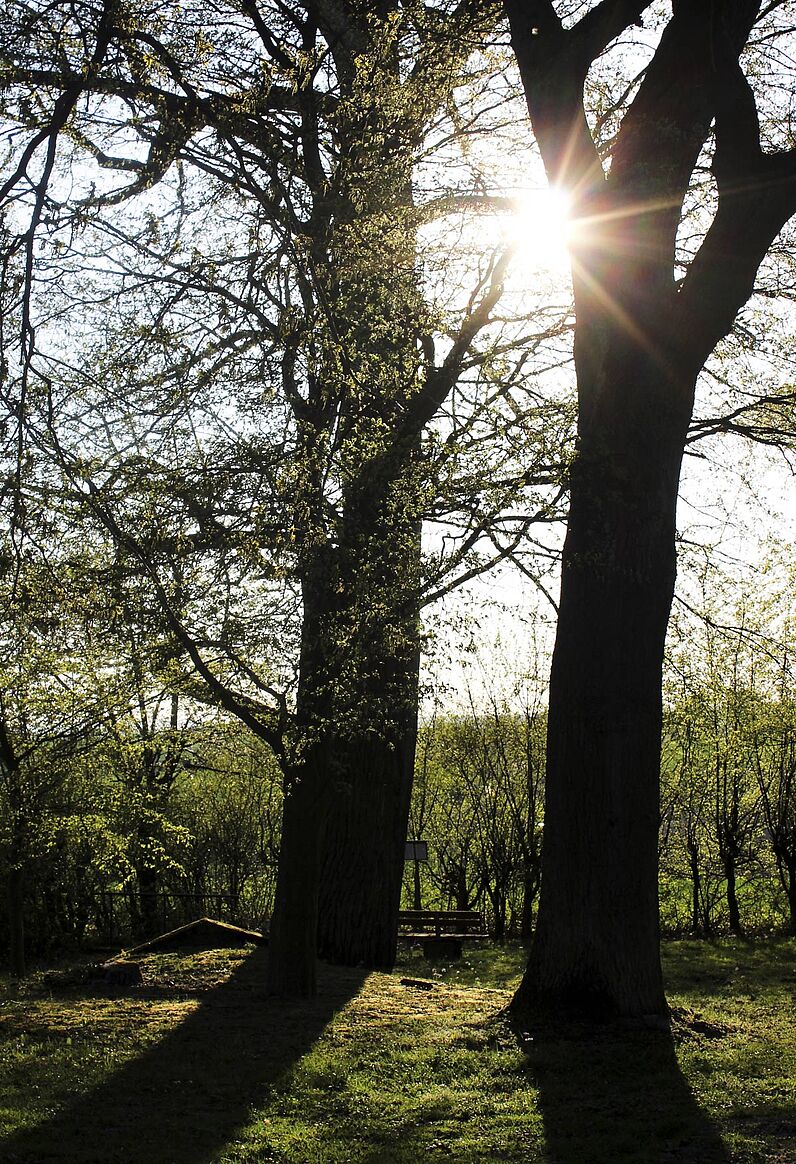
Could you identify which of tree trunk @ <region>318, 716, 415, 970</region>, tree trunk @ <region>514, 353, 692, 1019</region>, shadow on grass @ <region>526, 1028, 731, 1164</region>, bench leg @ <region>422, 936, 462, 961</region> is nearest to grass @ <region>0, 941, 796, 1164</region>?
shadow on grass @ <region>526, 1028, 731, 1164</region>

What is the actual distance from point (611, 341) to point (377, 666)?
8.94ft

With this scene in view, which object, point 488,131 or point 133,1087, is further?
point 488,131

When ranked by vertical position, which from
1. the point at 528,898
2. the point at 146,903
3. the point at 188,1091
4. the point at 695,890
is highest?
the point at 695,890

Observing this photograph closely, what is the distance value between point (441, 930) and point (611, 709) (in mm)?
8221

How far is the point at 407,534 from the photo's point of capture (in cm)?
669

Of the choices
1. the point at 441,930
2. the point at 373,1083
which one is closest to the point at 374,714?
the point at 373,1083

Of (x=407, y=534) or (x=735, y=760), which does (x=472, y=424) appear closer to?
(x=407, y=534)

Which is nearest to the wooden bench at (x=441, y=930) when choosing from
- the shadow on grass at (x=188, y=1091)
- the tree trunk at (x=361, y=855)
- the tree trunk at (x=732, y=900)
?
the tree trunk at (x=361, y=855)

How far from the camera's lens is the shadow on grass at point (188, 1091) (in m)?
4.55

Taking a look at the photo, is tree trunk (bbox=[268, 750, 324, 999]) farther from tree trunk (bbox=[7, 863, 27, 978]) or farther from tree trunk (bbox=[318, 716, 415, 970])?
tree trunk (bbox=[7, 863, 27, 978])

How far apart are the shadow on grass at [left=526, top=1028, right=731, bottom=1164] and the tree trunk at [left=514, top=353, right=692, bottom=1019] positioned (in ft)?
1.53

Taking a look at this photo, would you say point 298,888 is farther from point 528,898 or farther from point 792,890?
point 792,890

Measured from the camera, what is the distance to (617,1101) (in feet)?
17.3

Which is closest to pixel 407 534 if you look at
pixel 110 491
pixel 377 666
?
pixel 377 666
